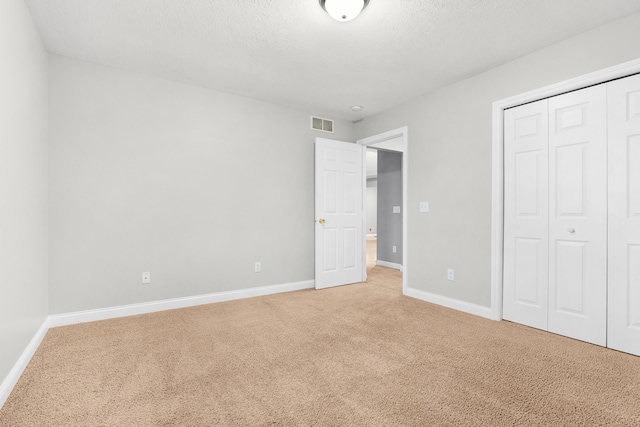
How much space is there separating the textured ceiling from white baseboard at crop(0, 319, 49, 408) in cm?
249

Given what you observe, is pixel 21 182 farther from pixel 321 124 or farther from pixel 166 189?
pixel 321 124

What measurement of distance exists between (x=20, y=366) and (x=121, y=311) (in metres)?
1.15

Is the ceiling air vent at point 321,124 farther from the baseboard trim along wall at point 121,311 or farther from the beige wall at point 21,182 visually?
the beige wall at point 21,182

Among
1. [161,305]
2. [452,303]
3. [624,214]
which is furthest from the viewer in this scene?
[452,303]

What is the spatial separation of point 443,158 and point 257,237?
8.32 feet

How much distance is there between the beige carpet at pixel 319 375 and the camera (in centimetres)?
160

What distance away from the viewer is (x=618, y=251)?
2.39 meters

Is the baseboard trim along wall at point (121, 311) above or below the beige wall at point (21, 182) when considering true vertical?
below

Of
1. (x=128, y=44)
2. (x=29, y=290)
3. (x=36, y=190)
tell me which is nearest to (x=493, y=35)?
(x=128, y=44)

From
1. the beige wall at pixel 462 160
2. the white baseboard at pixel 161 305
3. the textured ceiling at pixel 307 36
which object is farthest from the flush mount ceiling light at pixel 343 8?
the white baseboard at pixel 161 305

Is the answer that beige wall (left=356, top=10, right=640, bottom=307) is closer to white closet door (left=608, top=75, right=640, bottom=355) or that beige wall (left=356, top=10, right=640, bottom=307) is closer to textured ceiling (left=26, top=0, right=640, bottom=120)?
textured ceiling (left=26, top=0, right=640, bottom=120)

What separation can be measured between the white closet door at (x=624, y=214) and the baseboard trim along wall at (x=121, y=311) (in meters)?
3.25

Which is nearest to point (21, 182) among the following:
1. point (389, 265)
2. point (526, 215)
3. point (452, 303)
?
point (452, 303)

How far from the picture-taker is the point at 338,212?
4.58 metres
